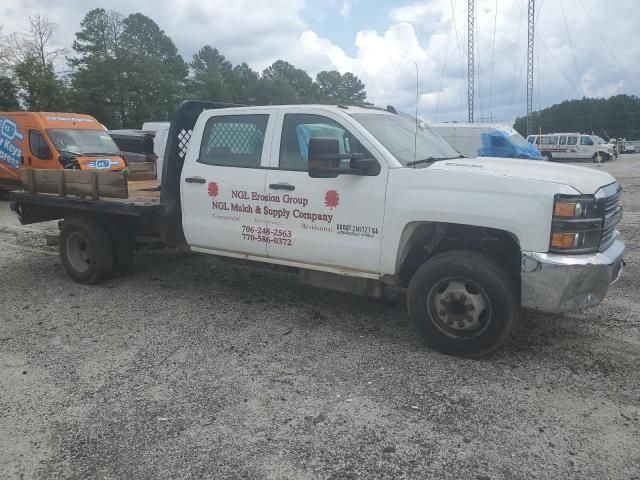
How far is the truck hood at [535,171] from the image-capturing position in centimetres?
374

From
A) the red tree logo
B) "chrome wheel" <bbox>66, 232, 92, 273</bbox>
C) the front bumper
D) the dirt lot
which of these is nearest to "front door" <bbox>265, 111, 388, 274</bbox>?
the red tree logo

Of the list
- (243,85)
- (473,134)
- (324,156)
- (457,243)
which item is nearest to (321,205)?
(324,156)

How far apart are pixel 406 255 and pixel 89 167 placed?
1149 centimetres

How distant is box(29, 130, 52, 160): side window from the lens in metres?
13.6

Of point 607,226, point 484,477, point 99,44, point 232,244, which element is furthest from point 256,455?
point 99,44

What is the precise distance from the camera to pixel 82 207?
20.2 feet

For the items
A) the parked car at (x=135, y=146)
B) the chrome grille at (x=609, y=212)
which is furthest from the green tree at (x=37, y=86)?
the chrome grille at (x=609, y=212)

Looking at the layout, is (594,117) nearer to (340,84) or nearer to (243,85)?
(340,84)

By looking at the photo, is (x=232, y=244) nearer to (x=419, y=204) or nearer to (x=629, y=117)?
(x=419, y=204)

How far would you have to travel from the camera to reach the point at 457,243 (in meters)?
4.34

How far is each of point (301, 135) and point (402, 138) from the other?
898 millimetres

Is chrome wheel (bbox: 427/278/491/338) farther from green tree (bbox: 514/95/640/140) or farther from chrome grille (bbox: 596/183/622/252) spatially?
green tree (bbox: 514/95/640/140)

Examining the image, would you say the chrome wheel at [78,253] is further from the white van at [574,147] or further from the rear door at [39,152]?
the white van at [574,147]

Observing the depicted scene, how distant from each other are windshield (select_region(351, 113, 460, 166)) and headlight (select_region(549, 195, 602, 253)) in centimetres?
127
